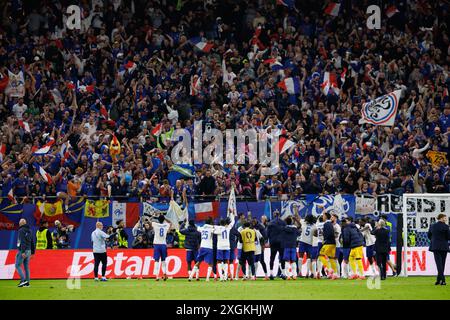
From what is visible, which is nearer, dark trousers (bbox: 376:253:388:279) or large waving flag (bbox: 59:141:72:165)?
dark trousers (bbox: 376:253:388:279)

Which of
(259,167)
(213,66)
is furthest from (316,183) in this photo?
(213,66)

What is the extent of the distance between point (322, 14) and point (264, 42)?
3500 mm

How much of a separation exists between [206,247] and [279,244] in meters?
2.39

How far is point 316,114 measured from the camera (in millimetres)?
41531

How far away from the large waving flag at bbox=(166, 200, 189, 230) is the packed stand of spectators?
2.65 feet

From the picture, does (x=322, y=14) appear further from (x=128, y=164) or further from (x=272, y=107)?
(x=128, y=164)

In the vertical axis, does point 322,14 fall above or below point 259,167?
above

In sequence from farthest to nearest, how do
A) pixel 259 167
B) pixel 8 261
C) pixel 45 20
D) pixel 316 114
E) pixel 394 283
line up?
pixel 45 20
pixel 316 114
pixel 259 167
pixel 8 261
pixel 394 283

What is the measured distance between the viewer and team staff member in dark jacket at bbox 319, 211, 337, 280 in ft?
112

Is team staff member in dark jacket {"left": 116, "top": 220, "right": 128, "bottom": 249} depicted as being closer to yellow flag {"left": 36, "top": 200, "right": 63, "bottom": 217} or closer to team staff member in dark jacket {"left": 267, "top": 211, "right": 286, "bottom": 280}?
yellow flag {"left": 36, "top": 200, "right": 63, "bottom": 217}

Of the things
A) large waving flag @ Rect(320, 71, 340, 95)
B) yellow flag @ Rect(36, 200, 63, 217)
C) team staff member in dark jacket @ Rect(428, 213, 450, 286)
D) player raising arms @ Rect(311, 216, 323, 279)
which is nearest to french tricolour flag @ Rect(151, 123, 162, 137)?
yellow flag @ Rect(36, 200, 63, 217)

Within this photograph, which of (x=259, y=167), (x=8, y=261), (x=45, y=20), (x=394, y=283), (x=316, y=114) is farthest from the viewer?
(x=45, y=20)

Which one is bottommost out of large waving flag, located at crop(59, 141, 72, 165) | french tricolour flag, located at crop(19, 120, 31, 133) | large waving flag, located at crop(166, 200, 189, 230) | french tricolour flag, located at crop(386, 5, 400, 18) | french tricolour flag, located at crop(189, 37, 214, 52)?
large waving flag, located at crop(166, 200, 189, 230)

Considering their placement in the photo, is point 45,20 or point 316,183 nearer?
point 316,183
